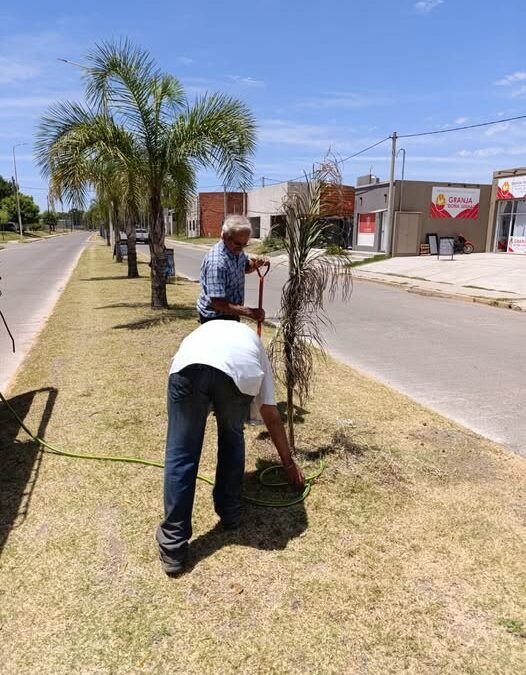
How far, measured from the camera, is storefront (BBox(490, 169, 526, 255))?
26.5 meters

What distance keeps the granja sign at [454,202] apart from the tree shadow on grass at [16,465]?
2755 centimetres

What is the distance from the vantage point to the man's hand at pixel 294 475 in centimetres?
345

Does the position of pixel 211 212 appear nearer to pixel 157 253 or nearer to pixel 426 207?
pixel 426 207

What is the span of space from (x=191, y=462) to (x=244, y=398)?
1.43 feet

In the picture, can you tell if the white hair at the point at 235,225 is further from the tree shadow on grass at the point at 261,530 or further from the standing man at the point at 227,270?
the tree shadow on grass at the point at 261,530

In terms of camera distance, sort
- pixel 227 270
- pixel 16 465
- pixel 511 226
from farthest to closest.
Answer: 1. pixel 511 226
2. pixel 16 465
3. pixel 227 270

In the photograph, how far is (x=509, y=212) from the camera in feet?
90.7

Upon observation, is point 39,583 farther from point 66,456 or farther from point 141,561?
point 66,456

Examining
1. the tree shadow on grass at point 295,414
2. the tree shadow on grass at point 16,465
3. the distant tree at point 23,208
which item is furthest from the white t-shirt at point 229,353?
the distant tree at point 23,208

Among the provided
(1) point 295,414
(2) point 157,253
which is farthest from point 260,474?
(2) point 157,253

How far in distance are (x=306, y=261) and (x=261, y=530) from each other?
1.75 metres

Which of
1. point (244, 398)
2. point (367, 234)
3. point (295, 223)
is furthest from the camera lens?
point (367, 234)

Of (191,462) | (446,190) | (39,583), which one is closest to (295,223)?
(191,462)

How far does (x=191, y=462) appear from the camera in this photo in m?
2.80
